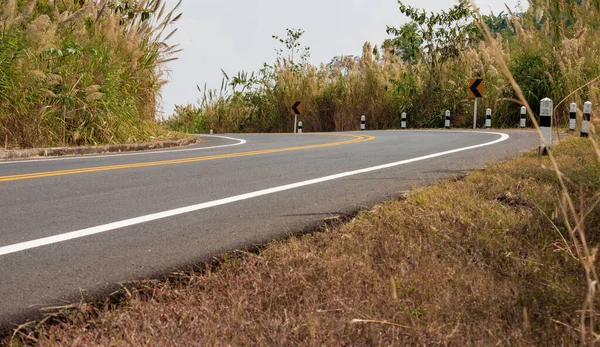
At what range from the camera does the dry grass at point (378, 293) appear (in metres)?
2.95

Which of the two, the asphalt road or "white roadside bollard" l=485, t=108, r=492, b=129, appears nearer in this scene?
the asphalt road

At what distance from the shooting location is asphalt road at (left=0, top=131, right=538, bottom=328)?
3.98 metres

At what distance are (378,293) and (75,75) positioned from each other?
11.2 meters

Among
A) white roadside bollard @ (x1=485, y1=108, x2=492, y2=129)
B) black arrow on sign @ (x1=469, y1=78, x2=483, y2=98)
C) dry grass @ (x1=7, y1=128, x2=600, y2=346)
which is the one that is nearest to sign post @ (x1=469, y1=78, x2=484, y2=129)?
black arrow on sign @ (x1=469, y1=78, x2=483, y2=98)

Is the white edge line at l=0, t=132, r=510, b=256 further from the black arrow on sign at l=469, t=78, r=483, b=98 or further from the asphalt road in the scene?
the black arrow on sign at l=469, t=78, r=483, b=98

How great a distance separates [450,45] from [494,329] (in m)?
26.0

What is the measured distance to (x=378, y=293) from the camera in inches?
134

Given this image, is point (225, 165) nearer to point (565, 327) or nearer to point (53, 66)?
point (53, 66)

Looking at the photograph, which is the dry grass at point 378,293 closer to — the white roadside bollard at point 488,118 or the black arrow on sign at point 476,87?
the white roadside bollard at point 488,118

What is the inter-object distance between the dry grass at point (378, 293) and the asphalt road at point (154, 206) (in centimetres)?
32

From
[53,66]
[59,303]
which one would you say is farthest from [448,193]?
[53,66]

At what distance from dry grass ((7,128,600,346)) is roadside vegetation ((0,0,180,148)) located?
9.18 m

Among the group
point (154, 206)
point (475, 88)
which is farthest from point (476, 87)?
point (154, 206)

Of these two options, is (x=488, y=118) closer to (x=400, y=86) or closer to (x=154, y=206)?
(x=400, y=86)
